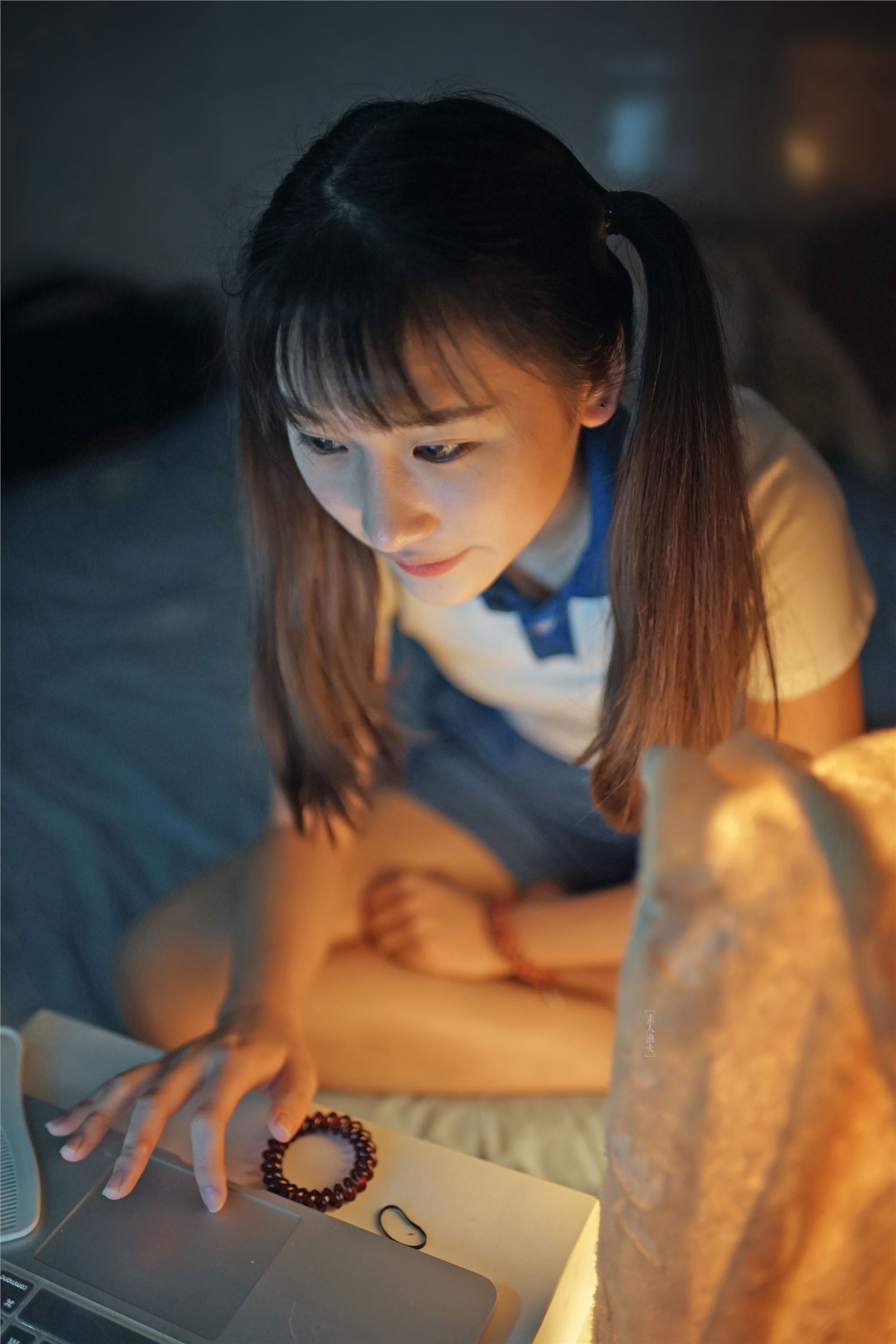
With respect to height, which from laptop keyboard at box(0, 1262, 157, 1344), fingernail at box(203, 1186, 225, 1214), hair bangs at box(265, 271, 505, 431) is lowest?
laptop keyboard at box(0, 1262, 157, 1344)

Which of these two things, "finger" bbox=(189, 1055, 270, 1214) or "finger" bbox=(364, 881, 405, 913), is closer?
"finger" bbox=(189, 1055, 270, 1214)

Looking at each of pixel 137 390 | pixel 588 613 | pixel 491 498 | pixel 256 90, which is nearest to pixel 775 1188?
pixel 491 498

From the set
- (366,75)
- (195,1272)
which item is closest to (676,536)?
(366,75)

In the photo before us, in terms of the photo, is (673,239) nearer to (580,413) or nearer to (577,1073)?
(580,413)

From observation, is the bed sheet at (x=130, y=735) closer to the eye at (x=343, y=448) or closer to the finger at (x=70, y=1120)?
the eye at (x=343, y=448)

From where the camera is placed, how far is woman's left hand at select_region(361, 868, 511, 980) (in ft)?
2.81

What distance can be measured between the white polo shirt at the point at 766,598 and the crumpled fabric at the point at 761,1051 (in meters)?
0.31

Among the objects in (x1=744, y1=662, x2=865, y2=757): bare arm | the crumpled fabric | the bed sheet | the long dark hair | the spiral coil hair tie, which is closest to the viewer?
the crumpled fabric

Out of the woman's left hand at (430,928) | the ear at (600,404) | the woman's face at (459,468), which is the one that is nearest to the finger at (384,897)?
the woman's left hand at (430,928)

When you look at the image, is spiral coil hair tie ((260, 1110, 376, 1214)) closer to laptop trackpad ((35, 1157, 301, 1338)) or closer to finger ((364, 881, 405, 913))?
laptop trackpad ((35, 1157, 301, 1338))

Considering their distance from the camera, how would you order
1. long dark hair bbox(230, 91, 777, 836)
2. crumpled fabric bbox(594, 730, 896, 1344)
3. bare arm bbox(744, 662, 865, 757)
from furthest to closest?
bare arm bbox(744, 662, 865, 757)
long dark hair bbox(230, 91, 777, 836)
crumpled fabric bbox(594, 730, 896, 1344)

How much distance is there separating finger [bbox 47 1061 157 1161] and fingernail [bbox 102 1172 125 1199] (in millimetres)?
29

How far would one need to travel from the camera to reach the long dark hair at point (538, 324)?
1.51 feet

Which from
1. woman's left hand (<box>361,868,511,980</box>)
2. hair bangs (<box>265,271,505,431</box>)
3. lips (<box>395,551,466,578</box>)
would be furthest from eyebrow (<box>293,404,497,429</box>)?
woman's left hand (<box>361,868,511,980</box>)
